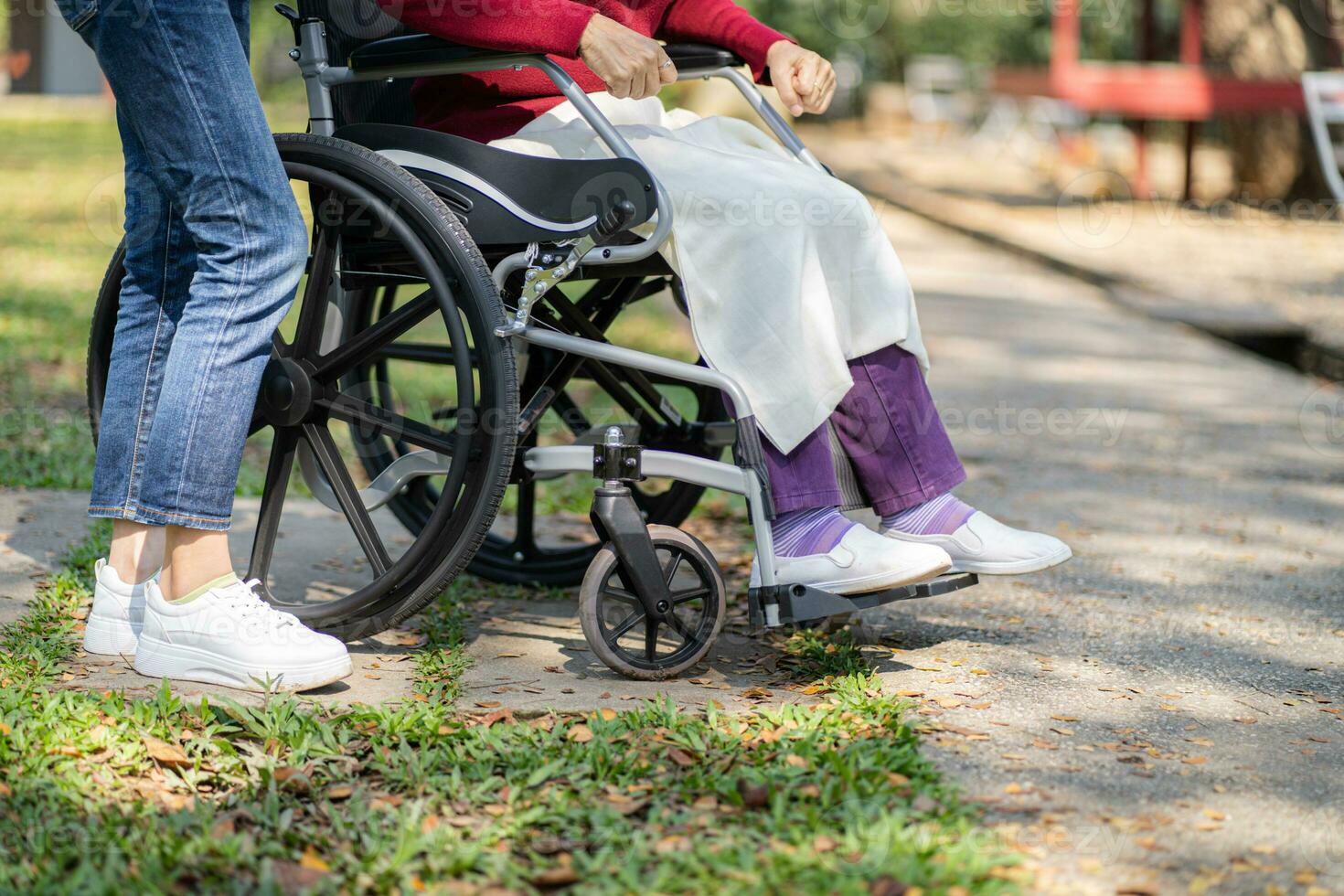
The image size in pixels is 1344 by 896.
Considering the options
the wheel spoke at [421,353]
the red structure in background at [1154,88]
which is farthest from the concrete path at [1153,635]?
the red structure in background at [1154,88]

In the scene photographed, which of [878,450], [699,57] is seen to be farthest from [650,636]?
[699,57]

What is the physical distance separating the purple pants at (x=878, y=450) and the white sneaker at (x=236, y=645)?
0.72 m

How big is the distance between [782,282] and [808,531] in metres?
0.37

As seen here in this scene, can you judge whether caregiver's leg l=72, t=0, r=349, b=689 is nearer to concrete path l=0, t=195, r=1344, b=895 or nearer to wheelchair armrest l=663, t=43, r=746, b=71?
concrete path l=0, t=195, r=1344, b=895

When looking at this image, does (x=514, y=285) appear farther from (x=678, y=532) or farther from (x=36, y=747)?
(x=36, y=747)

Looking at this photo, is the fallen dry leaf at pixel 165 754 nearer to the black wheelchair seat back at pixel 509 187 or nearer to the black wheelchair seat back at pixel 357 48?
the black wheelchair seat back at pixel 509 187

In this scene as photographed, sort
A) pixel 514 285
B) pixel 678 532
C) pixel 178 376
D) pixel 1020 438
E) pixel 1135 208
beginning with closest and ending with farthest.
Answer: pixel 178 376
pixel 678 532
pixel 514 285
pixel 1020 438
pixel 1135 208

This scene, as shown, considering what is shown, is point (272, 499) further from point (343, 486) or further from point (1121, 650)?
point (1121, 650)

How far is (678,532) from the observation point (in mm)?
2195

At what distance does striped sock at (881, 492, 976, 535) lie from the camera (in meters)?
2.29

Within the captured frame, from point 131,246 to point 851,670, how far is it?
1.28m

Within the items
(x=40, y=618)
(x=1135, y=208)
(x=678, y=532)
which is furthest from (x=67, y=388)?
(x=1135, y=208)

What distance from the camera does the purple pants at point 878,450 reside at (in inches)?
85.8

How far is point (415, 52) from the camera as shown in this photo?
215 cm
